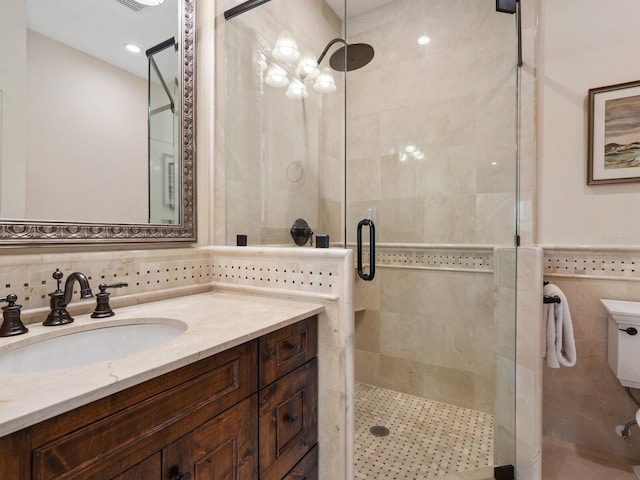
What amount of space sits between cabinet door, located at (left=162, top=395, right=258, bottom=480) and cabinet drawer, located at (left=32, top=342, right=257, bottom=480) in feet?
0.09

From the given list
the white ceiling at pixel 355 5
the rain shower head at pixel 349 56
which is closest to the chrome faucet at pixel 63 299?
the rain shower head at pixel 349 56

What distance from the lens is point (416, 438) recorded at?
1.70 m

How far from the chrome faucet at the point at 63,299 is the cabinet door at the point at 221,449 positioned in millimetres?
523

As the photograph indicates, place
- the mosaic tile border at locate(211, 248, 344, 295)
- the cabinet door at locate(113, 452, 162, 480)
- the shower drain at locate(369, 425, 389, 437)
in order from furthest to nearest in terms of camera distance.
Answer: the shower drain at locate(369, 425, 389, 437)
the mosaic tile border at locate(211, 248, 344, 295)
the cabinet door at locate(113, 452, 162, 480)

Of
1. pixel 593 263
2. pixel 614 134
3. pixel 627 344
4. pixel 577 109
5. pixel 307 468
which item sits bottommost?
pixel 307 468

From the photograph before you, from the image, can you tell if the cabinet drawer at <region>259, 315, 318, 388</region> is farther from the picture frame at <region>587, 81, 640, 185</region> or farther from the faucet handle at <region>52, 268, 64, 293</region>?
the picture frame at <region>587, 81, 640, 185</region>

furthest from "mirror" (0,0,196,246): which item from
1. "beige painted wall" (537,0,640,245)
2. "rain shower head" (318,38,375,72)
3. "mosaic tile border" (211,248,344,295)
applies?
"beige painted wall" (537,0,640,245)

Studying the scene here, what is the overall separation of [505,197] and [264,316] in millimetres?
1474

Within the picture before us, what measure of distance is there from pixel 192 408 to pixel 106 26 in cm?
131

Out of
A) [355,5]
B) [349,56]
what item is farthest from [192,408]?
[355,5]

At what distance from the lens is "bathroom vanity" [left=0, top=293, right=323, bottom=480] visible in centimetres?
50

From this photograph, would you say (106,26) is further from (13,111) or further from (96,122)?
(13,111)

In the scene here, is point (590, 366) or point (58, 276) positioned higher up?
point (58, 276)

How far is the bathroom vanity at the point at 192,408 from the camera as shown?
1.65 feet
